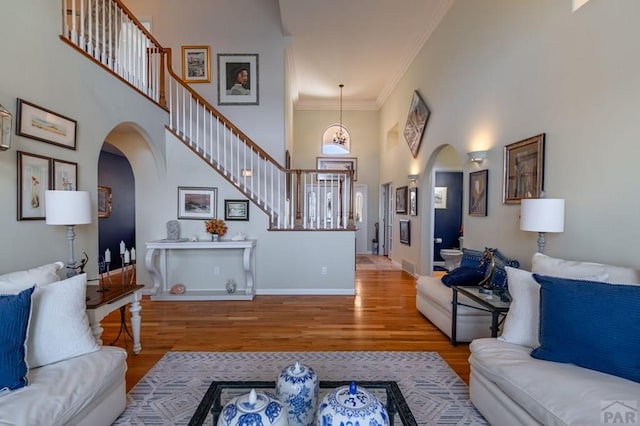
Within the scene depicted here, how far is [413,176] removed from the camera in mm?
5941

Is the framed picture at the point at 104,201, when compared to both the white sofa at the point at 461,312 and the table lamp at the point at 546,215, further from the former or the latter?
the table lamp at the point at 546,215

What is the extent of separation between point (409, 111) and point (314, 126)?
356 cm

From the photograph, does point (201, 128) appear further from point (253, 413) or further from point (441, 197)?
point (441, 197)

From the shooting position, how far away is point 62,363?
68.0 inches

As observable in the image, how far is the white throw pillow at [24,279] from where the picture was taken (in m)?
1.74

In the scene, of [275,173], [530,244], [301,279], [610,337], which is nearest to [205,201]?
[275,173]

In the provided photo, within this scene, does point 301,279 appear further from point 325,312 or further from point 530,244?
point 530,244

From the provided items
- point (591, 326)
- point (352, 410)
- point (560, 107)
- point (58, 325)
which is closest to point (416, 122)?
point (560, 107)

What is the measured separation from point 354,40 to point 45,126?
200 inches

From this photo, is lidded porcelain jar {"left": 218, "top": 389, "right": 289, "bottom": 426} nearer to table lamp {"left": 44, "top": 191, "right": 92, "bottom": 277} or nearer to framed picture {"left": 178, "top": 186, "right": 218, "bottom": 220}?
table lamp {"left": 44, "top": 191, "right": 92, "bottom": 277}

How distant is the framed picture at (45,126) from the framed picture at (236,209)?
7.34 ft

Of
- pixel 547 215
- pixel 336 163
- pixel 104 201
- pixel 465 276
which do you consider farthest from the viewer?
pixel 336 163

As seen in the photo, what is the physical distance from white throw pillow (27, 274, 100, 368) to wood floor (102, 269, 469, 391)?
82cm

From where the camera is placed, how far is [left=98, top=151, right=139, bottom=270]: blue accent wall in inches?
249
